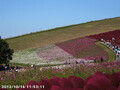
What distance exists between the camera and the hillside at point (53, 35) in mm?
48062

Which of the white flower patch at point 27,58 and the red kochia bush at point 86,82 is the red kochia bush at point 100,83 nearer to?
the red kochia bush at point 86,82

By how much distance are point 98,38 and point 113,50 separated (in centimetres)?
910

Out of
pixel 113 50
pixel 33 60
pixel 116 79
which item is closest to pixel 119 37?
pixel 113 50

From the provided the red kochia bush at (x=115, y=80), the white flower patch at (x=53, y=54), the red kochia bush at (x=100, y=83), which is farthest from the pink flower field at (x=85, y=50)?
the red kochia bush at (x=100, y=83)

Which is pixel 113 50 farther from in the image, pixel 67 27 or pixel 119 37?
pixel 67 27

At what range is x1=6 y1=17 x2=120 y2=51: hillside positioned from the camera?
158ft

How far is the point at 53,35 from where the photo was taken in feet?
184

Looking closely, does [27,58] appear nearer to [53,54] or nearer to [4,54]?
[53,54]

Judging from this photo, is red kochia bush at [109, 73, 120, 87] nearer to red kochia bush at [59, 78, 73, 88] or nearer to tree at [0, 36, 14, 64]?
red kochia bush at [59, 78, 73, 88]

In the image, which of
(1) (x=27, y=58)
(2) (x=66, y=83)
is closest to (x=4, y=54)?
(1) (x=27, y=58)

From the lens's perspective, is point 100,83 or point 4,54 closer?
point 100,83

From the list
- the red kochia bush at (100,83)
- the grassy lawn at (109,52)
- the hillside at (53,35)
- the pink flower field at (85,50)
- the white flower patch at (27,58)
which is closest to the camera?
the red kochia bush at (100,83)

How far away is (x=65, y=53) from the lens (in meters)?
35.0

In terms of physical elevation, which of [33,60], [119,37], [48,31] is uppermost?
[48,31]
